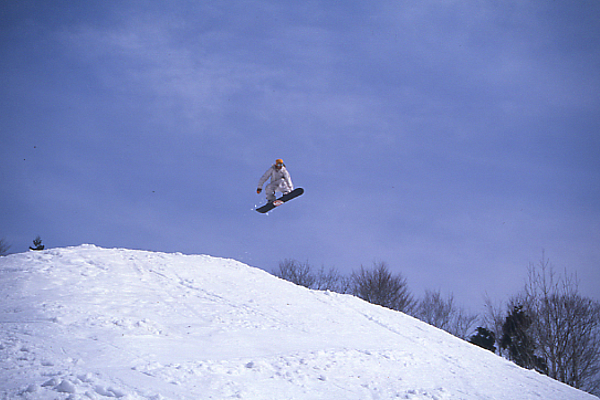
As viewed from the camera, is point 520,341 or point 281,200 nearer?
point 281,200

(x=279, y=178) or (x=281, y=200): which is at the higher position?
(x=279, y=178)

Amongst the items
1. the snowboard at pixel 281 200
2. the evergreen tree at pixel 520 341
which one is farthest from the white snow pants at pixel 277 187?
the evergreen tree at pixel 520 341

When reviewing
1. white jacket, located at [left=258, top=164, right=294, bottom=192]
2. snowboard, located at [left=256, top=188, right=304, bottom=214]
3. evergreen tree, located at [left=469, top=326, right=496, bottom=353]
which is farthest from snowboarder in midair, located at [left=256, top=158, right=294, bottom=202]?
evergreen tree, located at [left=469, top=326, right=496, bottom=353]

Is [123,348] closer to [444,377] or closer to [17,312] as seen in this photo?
[17,312]

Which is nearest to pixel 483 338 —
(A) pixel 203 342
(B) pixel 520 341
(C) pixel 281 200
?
(B) pixel 520 341

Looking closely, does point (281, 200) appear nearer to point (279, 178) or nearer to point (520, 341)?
point (279, 178)

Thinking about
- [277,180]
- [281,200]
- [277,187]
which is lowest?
[281,200]

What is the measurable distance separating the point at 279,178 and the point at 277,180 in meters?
0.11

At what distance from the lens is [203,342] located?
941cm

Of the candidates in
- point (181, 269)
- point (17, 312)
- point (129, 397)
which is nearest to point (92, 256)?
point (181, 269)

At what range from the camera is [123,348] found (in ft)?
26.9

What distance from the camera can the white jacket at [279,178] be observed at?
1434 centimetres

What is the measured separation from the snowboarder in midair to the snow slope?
362 cm

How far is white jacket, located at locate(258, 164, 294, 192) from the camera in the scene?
14336 mm
